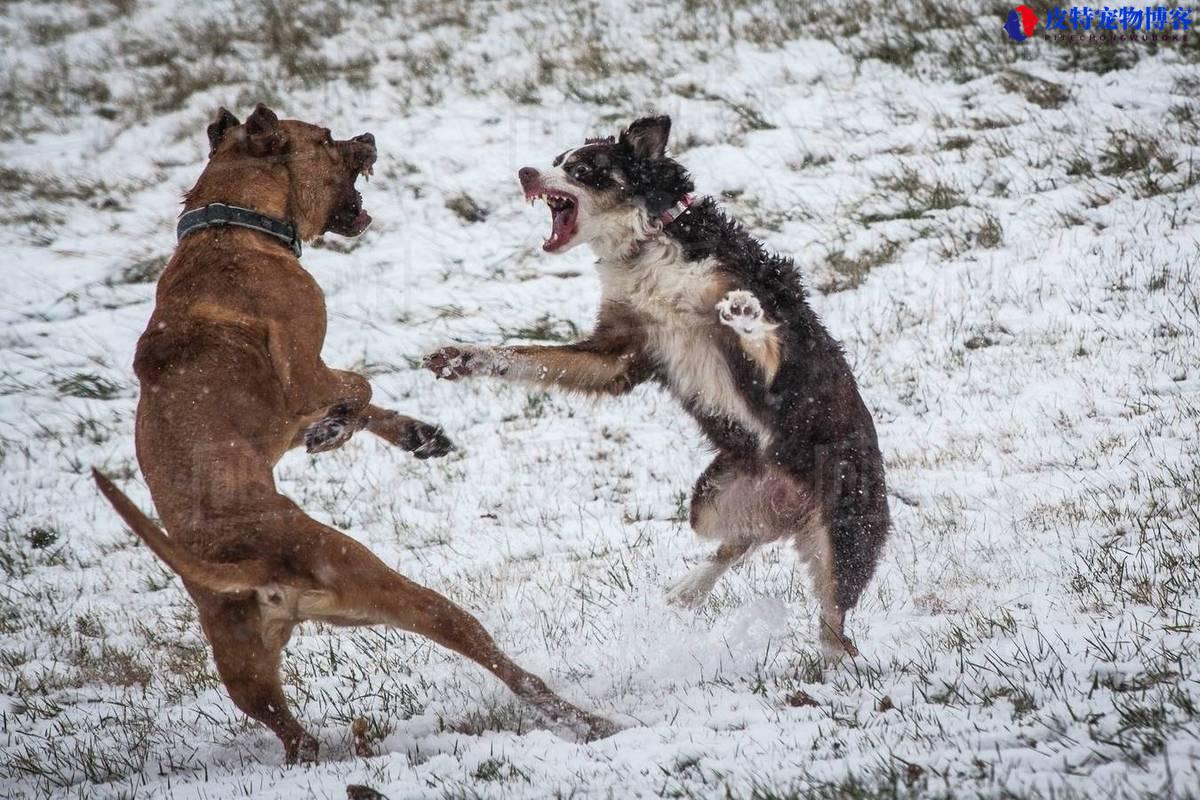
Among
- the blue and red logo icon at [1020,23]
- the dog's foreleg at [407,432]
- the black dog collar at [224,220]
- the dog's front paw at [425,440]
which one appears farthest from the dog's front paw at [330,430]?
the blue and red logo icon at [1020,23]

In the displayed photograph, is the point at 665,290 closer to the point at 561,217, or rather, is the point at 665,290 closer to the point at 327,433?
the point at 561,217

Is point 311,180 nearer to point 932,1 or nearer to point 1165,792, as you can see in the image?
point 1165,792

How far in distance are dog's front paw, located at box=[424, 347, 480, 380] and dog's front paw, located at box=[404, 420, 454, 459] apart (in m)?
0.27

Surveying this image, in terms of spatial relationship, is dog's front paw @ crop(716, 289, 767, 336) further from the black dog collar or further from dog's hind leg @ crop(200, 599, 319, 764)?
dog's hind leg @ crop(200, 599, 319, 764)

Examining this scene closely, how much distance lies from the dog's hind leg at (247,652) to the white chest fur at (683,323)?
7.72 ft

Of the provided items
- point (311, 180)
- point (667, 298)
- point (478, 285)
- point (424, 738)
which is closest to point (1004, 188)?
point (478, 285)

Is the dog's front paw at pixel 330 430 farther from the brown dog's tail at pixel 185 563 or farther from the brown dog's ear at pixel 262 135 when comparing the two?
the brown dog's ear at pixel 262 135

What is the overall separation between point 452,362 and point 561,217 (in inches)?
40.1

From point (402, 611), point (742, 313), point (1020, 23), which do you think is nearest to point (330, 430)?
point (402, 611)

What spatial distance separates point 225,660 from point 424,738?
0.83 meters

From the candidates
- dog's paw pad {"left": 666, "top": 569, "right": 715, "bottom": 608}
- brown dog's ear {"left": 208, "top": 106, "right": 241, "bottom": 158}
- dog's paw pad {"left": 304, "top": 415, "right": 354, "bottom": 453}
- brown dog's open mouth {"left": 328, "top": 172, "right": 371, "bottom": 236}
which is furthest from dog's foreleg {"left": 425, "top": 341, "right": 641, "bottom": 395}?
brown dog's ear {"left": 208, "top": 106, "right": 241, "bottom": 158}

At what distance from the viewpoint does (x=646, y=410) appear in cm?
750

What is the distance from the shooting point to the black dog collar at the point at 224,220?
4.37 meters

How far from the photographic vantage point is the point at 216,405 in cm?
368
